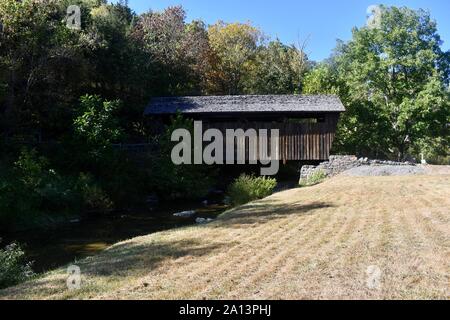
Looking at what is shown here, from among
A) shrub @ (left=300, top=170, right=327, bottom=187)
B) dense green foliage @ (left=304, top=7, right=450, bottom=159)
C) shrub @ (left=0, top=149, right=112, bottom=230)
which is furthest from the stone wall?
shrub @ (left=0, top=149, right=112, bottom=230)

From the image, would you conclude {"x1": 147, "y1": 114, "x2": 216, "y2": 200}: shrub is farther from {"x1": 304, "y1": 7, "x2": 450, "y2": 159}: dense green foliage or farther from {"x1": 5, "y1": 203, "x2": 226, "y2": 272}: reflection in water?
{"x1": 304, "y1": 7, "x2": 450, "y2": 159}: dense green foliage

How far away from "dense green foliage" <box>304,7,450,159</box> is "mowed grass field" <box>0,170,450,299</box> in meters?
20.8

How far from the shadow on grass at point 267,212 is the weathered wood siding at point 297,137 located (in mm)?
10320

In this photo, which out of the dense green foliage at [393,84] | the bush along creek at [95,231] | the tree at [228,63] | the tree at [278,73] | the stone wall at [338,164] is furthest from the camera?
the tree at [228,63]

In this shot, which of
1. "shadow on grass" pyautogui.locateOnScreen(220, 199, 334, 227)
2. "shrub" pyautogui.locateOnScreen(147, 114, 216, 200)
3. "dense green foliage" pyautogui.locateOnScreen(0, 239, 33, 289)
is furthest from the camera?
"shrub" pyautogui.locateOnScreen(147, 114, 216, 200)

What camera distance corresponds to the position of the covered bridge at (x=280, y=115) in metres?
23.0

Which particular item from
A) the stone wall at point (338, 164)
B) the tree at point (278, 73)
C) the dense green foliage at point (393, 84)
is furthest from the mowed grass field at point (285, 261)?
the tree at point (278, 73)

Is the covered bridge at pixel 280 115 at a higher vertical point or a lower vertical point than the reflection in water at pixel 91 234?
higher

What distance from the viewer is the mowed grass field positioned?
16.4 feet

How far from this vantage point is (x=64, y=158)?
19.1 m

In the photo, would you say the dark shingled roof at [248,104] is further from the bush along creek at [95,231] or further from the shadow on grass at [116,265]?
the shadow on grass at [116,265]

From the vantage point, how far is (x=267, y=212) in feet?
38.9
